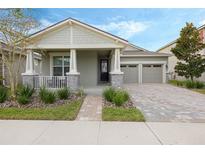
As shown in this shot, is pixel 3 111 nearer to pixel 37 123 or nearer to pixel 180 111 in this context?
pixel 37 123

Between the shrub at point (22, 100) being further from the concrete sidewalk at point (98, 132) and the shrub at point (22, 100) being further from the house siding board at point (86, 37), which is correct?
the house siding board at point (86, 37)

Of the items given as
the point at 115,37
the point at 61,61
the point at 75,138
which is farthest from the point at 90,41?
the point at 75,138

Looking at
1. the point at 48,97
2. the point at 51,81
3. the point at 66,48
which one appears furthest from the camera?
the point at 51,81

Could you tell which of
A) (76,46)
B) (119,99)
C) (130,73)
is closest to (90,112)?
(119,99)

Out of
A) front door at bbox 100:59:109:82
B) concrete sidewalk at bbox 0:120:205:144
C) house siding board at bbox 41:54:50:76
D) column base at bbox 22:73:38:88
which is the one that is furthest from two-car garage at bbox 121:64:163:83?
concrete sidewalk at bbox 0:120:205:144

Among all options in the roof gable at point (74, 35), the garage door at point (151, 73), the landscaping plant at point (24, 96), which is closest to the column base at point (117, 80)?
the roof gable at point (74, 35)

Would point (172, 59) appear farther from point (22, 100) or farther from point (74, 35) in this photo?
point (22, 100)

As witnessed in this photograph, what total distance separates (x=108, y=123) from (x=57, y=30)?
8278 mm

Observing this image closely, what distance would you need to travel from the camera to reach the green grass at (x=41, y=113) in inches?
270

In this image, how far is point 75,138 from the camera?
490cm

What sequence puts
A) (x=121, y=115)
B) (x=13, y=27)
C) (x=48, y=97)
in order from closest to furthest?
(x=121, y=115) → (x=48, y=97) → (x=13, y=27)

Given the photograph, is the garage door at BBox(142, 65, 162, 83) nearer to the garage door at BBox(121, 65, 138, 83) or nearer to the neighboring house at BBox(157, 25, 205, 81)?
the garage door at BBox(121, 65, 138, 83)

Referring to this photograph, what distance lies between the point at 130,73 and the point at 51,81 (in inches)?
459

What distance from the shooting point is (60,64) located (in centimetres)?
1521
